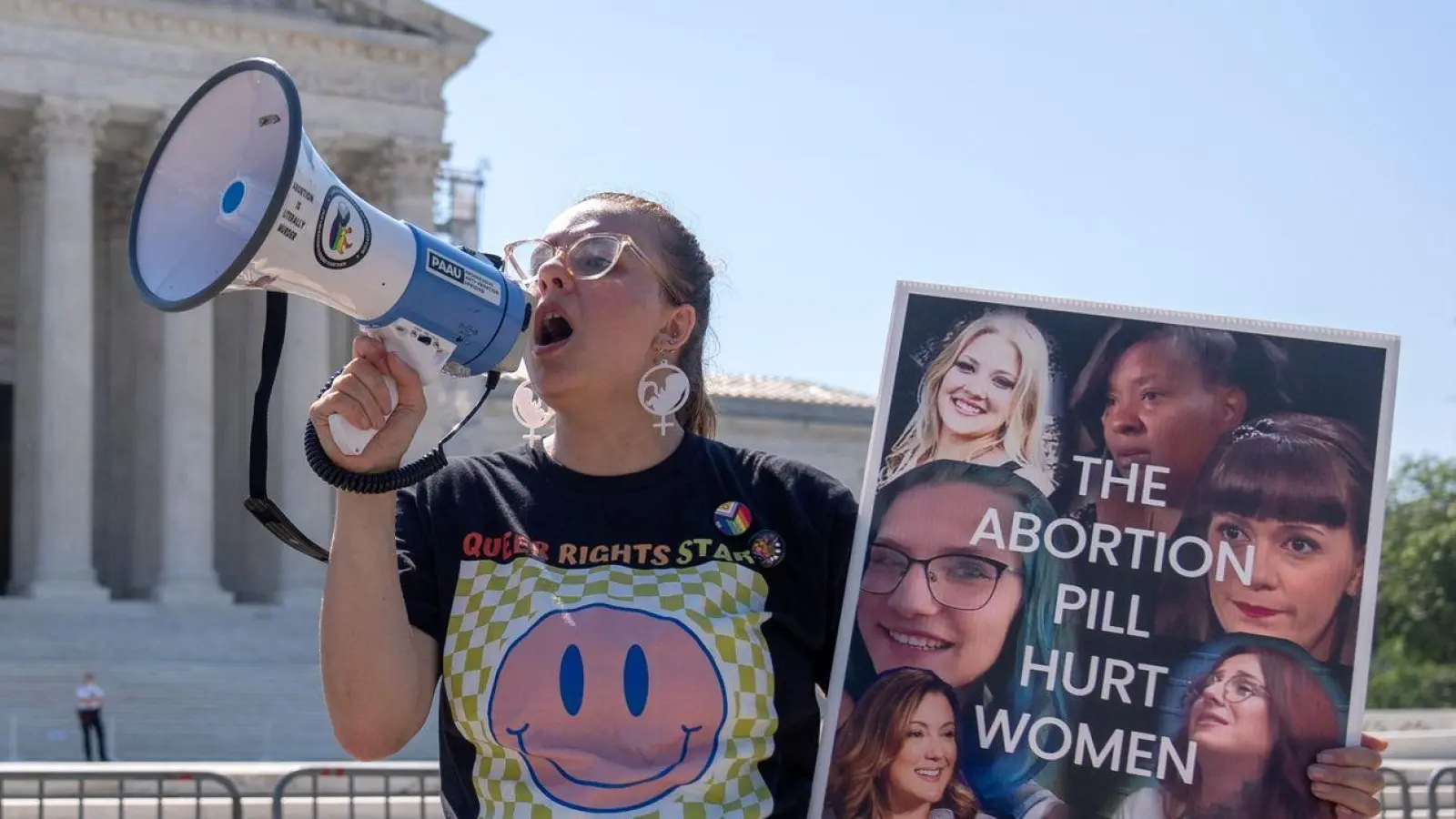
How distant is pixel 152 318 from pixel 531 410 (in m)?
39.5

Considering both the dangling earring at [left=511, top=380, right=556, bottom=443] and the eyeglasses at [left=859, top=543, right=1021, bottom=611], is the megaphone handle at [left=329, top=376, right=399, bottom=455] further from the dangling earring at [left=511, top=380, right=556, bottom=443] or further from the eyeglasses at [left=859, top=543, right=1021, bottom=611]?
the eyeglasses at [left=859, top=543, right=1021, bottom=611]

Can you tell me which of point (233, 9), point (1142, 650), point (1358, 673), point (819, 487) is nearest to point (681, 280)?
point (819, 487)

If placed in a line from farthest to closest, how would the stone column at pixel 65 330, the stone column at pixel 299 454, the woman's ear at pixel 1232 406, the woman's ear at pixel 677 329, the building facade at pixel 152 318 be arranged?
1. the stone column at pixel 299 454
2. the building facade at pixel 152 318
3. the stone column at pixel 65 330
4. the woman's ear at pixel 677 329
5. the woman's ear at pixel 1232 406

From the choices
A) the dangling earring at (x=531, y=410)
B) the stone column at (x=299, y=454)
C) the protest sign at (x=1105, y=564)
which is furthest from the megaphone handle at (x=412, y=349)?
the stone column at (x=299, y=454)

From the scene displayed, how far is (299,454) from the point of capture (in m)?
38.8

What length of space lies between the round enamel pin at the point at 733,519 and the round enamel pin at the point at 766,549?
0.03 m

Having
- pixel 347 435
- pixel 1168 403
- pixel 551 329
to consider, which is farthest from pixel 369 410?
pixel 1168 403

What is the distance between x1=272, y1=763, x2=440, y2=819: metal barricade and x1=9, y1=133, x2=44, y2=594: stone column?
96.1 feet

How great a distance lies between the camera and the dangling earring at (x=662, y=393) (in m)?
3.72

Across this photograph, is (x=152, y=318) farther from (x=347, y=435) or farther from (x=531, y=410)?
(x=347, y=435)

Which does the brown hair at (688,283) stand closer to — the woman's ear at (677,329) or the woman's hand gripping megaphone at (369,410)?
the woman's ear at (677,329)

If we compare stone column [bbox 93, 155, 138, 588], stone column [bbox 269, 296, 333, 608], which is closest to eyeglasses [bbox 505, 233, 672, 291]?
stone column [bbox 269, 296, 333, 608]

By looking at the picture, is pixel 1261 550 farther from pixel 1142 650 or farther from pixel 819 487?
pixel 819 487

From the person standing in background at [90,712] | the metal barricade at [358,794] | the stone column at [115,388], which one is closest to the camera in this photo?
the metal barricade at [358,794]
